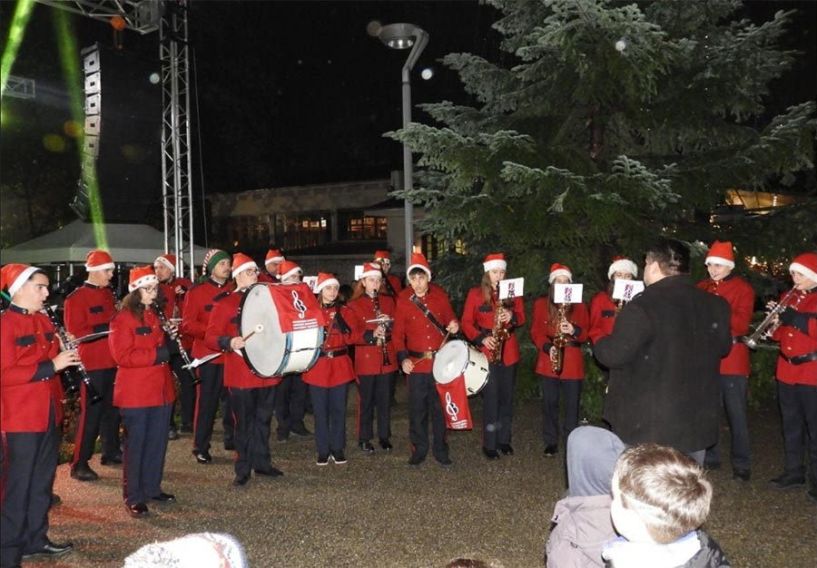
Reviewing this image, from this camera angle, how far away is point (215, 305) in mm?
7867

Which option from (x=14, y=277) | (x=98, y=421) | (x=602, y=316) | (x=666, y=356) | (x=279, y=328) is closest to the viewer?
(x=666, y=356)

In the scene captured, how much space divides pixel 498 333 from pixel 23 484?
5012 mm

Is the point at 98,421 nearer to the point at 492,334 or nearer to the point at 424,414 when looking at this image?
the point at 424,414

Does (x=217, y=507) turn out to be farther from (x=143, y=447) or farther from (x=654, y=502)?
(x=654, y=502)

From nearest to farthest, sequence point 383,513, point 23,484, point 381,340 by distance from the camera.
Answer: point 23,484
point 383,513
point 381,340

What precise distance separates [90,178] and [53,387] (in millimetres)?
10752

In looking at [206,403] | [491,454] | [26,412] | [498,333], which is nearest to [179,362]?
[206,403]

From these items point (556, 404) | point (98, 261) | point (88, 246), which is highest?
point (88, 246)

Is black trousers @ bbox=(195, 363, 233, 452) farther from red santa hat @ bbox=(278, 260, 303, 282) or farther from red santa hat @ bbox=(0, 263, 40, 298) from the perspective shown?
red santa hat @ bbox=(0, 263, 40, 298)

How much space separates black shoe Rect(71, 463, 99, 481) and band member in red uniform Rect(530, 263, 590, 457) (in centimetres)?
520

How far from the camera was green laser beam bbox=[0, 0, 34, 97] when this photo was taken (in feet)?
69.5

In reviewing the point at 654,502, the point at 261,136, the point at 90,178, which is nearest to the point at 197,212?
the point at 261,136

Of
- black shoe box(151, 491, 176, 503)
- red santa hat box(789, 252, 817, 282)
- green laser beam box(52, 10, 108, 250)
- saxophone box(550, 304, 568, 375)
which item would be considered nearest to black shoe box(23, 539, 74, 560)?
black shoe box(151, 491, 176, 503)

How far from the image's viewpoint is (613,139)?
39.9 ft
